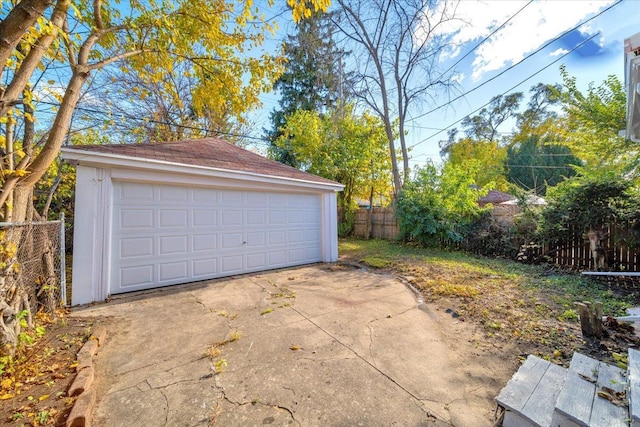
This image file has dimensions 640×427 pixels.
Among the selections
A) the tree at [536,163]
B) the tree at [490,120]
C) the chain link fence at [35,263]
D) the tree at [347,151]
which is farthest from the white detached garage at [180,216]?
the tree at [536,163]

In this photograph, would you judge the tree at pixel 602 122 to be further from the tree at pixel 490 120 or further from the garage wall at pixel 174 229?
the tree at pixel 490 120

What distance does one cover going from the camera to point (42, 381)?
7.02 ft

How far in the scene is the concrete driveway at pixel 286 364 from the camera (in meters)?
1.88

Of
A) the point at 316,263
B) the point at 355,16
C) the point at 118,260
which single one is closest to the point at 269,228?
the point at 316,263

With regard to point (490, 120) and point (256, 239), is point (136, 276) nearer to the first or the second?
point (256, 239)

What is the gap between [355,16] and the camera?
1016cm

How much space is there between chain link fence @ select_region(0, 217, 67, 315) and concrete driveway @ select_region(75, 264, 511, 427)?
0.52 m

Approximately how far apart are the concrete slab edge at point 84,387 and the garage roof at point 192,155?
109 inches

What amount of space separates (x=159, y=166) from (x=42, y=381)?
333 cm

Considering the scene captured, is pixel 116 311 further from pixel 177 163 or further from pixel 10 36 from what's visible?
pixel 10 36

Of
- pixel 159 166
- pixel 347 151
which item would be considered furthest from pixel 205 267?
pixel 347 151

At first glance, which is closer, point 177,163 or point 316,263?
point 177,163

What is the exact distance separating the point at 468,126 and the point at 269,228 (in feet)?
76.9

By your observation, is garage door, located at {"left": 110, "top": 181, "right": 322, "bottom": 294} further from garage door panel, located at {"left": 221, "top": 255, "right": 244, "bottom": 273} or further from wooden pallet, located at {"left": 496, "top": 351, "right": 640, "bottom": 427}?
wooden pallet, located at {"left": 496, "top": 351, "right": 640, "bottom": 427}
